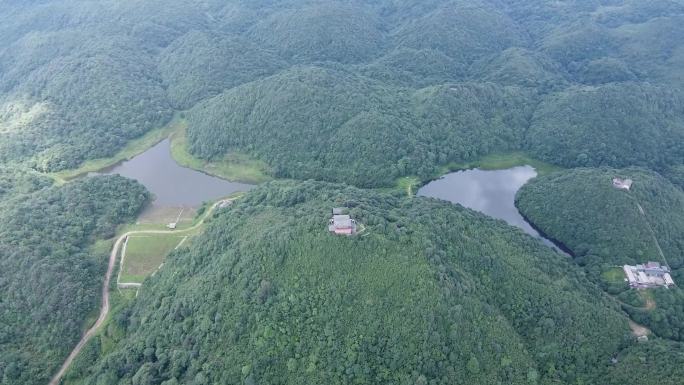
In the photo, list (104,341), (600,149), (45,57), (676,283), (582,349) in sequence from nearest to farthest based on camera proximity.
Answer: (582,349) < (104,341) < (676,283) < (600,149) < (45,57)

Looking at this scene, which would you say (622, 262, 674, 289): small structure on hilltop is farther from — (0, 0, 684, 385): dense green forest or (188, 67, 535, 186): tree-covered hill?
(188, 67, 535, 186): tree-covered hill

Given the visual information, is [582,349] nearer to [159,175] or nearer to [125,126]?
[159,175]

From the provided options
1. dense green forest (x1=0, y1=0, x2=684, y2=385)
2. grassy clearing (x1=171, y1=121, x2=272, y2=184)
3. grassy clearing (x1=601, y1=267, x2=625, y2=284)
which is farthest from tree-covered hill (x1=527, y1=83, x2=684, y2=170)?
grassy clearing (x1=171, y1=121, x2=272, y2=184)

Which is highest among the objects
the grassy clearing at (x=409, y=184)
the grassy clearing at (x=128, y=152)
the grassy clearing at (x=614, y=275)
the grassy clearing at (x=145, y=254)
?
the grassy clearing at (x=128, y=152)

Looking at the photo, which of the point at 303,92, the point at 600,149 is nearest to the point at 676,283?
the point at 600,149

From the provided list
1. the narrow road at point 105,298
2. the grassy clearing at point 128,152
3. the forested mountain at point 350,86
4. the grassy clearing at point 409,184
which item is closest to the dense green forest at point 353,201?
the forested mountain at point 350,86

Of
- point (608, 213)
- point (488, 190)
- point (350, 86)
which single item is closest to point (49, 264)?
point (350, 86)

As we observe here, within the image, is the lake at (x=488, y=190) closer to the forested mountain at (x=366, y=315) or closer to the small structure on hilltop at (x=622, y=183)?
the small structure on hilltop at (x=622, y=183)
